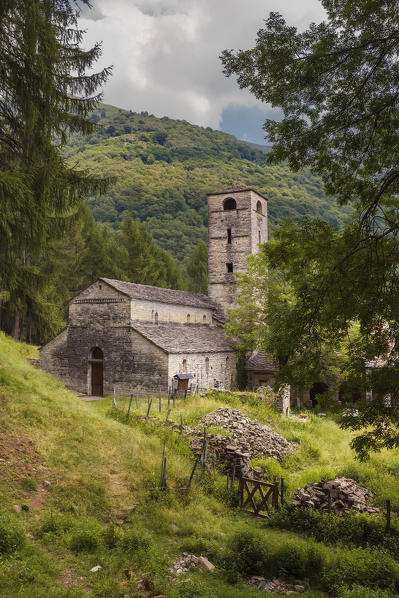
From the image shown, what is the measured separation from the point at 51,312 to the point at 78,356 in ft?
42.8

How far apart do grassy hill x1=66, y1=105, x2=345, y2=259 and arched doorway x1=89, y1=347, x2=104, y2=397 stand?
31042mm

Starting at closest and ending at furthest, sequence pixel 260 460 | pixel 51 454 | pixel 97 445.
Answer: pixel 51 454 → pixel 97 445 → pixel 260 460

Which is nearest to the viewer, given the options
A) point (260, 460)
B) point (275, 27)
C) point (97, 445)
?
point (275, 27)

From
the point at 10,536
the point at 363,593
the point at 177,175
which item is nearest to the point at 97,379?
the point at 10,536

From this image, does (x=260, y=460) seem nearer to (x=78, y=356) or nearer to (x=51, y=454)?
(x=51, y=454)

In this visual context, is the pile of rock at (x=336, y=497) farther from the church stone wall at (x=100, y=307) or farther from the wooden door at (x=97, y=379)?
the wooden door at (x=97, y=379)

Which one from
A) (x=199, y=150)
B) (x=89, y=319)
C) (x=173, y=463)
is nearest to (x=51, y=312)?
(x=173, y=463)

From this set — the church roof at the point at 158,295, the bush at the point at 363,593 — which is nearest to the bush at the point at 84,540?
the bush at the point at 363,593

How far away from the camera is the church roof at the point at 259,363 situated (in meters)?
26.8

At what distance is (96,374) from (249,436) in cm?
1185

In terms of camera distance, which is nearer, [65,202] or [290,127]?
[290,127]

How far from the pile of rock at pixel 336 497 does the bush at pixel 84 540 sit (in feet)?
17.7

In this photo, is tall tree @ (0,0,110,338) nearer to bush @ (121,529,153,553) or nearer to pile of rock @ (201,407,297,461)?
bush @ (121,529,153,553)

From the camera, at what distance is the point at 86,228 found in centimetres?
4066
